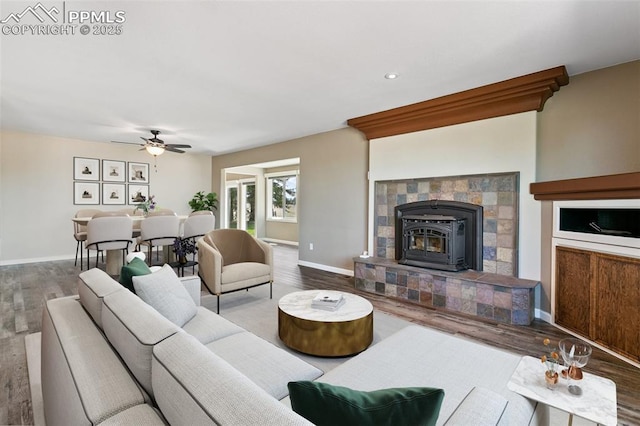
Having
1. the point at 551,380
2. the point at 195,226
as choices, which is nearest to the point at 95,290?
the point at 551,380

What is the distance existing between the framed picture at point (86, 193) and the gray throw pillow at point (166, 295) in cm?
592

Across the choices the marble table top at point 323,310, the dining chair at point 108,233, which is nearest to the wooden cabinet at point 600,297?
the marble table top at point 323,310

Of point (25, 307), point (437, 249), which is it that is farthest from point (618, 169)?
point (25, 307)

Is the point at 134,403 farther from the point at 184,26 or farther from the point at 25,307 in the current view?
the point at 25,307

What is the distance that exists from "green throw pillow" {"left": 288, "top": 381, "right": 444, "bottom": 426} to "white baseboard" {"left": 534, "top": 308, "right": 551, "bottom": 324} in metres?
3.26

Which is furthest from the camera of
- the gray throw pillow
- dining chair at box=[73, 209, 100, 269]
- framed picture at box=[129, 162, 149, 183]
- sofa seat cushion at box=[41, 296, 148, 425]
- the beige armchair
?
framed picture at box=[129, 162, 149, 183]

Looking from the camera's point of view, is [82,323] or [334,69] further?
[334,69]

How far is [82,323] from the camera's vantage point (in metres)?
1.45

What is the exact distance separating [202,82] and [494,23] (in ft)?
9.17

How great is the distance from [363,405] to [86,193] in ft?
25.4

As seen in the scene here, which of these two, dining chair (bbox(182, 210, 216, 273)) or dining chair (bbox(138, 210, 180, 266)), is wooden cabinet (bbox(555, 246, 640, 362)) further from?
dining chair (bbox(138, 210, 180, 266))

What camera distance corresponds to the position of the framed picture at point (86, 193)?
6.41m

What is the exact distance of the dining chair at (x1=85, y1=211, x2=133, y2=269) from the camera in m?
4.62

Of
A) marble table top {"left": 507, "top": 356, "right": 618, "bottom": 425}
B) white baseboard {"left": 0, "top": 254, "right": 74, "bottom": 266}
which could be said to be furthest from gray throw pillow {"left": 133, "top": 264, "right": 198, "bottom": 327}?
white baseboard {"left": 0, "top": 254, "right": 74, "bottom": 266}
